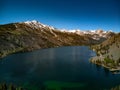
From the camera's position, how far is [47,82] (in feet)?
171

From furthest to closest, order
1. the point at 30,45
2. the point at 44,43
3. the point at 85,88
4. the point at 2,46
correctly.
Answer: the point at 44,43 → the point at 30,45 → the point at 2,46 → the point at 85,88

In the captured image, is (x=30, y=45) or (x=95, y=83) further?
(x=30, y=45)

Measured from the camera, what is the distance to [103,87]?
4741 cm

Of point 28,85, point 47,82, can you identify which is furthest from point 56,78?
point 28,85

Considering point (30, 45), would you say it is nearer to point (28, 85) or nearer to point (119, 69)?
point (119, 69)

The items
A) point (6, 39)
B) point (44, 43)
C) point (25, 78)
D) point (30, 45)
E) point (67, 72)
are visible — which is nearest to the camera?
point (25, 78)

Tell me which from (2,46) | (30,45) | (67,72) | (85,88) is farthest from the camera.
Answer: (30,45)

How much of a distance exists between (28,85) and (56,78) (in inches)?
406

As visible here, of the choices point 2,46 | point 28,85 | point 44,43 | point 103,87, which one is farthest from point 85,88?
point 44,43

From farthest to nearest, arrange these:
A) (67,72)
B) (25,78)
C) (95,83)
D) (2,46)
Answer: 1. (2,46)
2. (67,72)
3. (25,78)
4. (95,83)

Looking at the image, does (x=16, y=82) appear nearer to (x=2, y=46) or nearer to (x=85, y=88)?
(x=85, y=88)

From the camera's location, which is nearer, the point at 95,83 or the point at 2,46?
the point at 95,83

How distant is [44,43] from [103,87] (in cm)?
14773

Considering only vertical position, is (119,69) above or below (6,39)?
below
